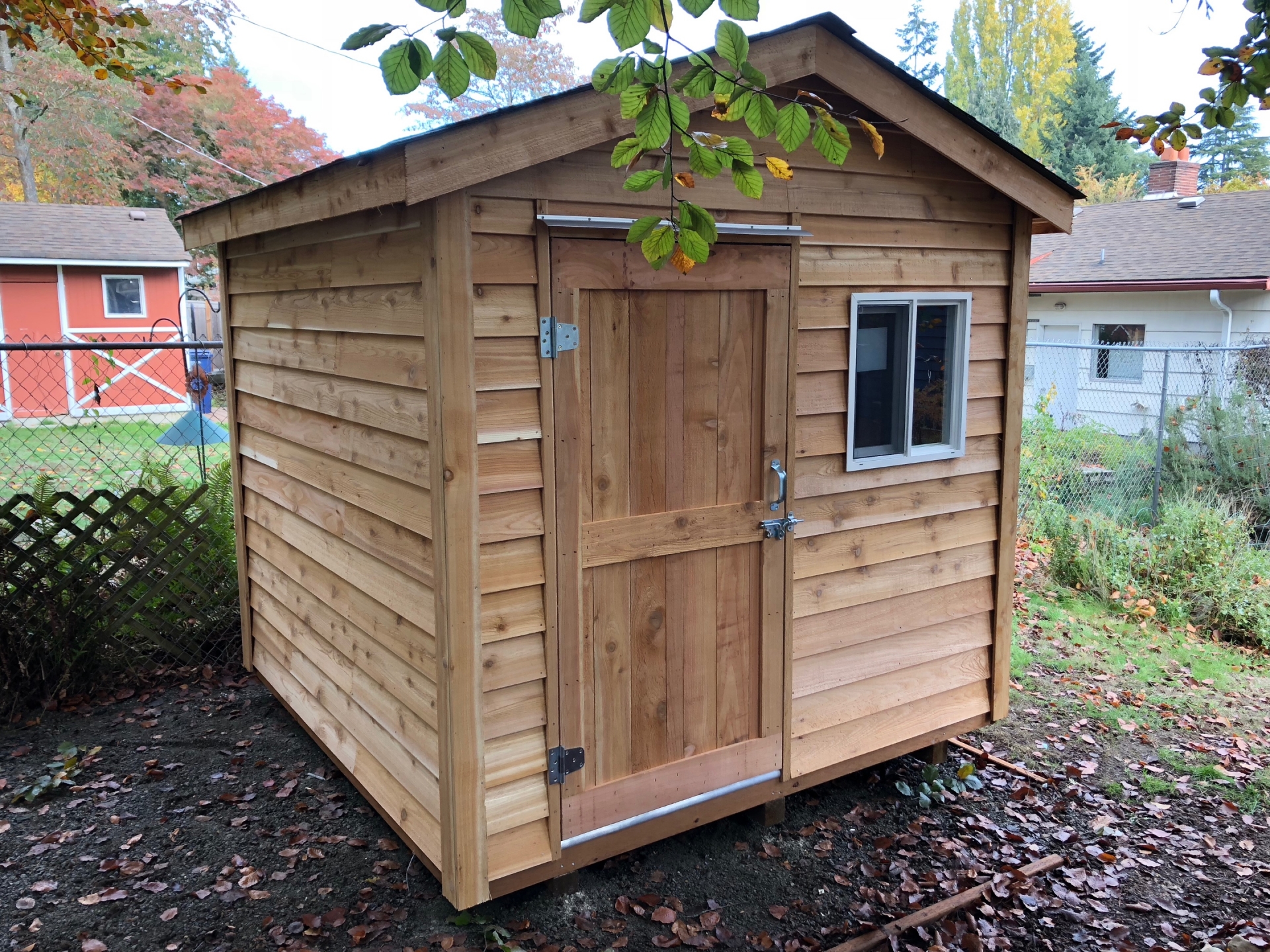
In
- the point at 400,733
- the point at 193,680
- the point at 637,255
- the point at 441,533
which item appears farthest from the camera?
the point at 193,680

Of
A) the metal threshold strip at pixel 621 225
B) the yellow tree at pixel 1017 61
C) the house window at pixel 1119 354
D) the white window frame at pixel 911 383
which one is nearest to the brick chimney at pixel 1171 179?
the house window at pixel 1119 354

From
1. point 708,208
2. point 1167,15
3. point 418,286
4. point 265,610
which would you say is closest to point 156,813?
point 265,610

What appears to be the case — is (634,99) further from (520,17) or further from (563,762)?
(563,762)

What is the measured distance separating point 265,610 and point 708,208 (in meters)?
3.23

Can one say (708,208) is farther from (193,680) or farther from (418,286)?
(193,680)

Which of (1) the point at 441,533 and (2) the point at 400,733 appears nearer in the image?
(1) the point at 441,533

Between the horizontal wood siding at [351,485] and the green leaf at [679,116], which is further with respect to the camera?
the horizontal wood siding at [351,485]

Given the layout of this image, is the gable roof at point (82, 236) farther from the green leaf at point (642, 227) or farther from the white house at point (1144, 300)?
the green leaf at point (642, 227)

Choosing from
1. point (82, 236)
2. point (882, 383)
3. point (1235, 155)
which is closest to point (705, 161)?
point (882, 383)

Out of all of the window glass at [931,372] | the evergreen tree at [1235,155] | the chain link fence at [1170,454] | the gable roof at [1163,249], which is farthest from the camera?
the evergreen tree at [1235,155]

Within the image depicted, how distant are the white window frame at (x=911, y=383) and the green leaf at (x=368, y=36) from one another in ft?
8.03

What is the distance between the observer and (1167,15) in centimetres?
370

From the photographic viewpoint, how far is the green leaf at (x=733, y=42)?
2.21m

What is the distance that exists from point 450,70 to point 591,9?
0.36 meters
